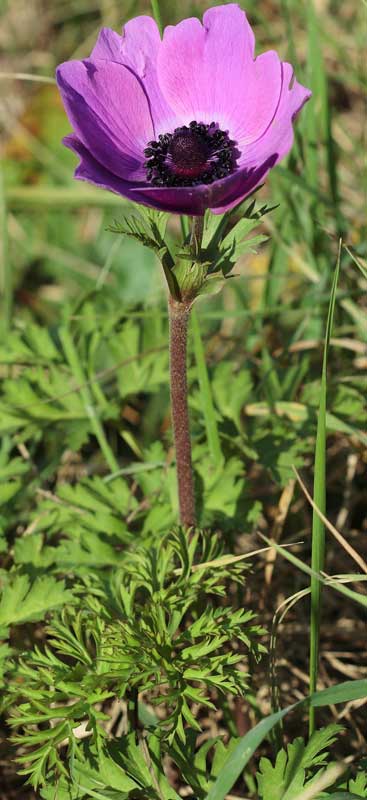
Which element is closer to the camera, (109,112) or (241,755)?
(241,755)

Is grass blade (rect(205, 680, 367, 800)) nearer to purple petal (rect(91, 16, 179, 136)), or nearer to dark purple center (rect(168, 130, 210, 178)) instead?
dark purple center (rect(168, 130, 210, 178))

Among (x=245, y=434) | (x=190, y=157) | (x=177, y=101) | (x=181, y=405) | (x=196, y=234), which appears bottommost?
(x=245, y=434)

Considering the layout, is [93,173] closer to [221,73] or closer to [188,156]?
[188,156]

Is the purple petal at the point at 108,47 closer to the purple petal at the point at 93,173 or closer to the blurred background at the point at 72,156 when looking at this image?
the purple petal at the point at 93,173

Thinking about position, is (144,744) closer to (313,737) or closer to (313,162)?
(313,737)

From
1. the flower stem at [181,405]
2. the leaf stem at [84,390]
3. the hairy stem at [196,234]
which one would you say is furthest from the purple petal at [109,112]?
the leaf stem at [84,390]

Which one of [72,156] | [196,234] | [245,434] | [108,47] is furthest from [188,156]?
[72,156]

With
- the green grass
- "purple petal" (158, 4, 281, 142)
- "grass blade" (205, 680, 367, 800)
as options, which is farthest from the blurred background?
"grass blade" (205, 680, 367, 800)
